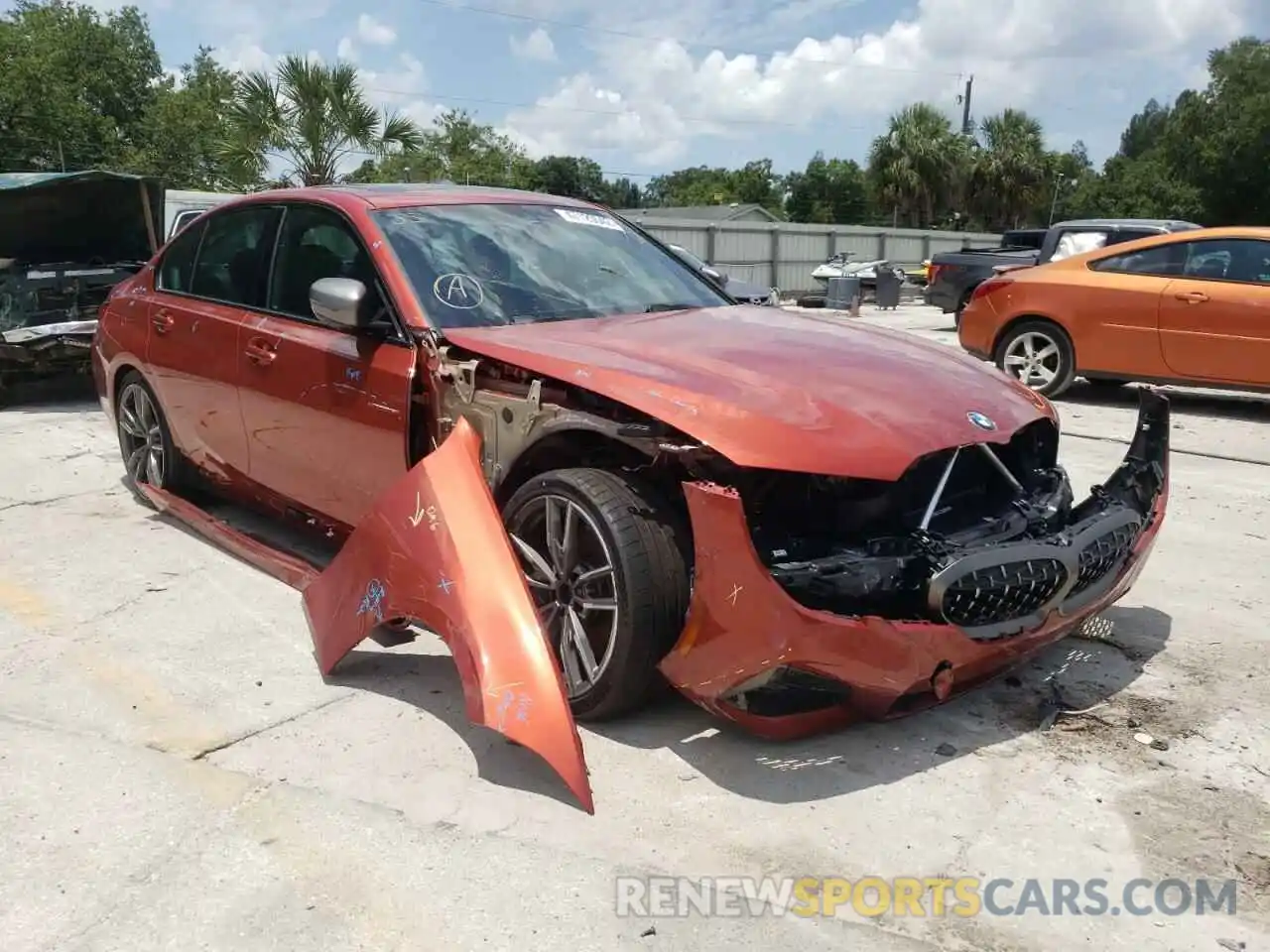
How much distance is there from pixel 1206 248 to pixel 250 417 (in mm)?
7417

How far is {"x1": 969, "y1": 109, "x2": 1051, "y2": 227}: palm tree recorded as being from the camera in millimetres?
44375

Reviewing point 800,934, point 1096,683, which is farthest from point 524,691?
point 1096,683

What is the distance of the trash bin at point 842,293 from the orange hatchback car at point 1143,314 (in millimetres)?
12084

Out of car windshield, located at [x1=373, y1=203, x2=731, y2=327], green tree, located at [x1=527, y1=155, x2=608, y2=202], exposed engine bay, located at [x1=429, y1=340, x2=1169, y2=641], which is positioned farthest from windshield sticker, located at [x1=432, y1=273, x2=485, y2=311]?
green tree, located at [x1=527, y1=155, x2=608, y2=202]

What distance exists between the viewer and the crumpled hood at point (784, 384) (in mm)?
2910

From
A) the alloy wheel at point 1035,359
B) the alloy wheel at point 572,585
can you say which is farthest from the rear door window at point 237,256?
the alloy wheel at point 1035,359

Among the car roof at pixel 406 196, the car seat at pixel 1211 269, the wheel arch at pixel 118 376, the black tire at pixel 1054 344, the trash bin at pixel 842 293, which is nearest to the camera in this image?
the car roof at pixel 406 196

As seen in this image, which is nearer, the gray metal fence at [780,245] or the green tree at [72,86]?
the gray metal fence at [780,245]

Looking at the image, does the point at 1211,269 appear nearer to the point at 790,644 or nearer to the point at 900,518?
the point at 900,518

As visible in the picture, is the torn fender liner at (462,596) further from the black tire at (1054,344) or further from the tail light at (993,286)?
the tail light at (993,286)

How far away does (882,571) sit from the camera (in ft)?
9.48

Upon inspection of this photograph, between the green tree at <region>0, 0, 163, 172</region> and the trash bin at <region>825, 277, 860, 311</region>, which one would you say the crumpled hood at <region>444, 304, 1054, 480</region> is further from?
the green tree at <region>0, 0, 163, 172</region>

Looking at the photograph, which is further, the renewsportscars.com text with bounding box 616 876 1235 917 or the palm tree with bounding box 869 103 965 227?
the palm tree with bounding box 869 103 965 227

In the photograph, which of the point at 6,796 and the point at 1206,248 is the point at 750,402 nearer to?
the point at 6,796
